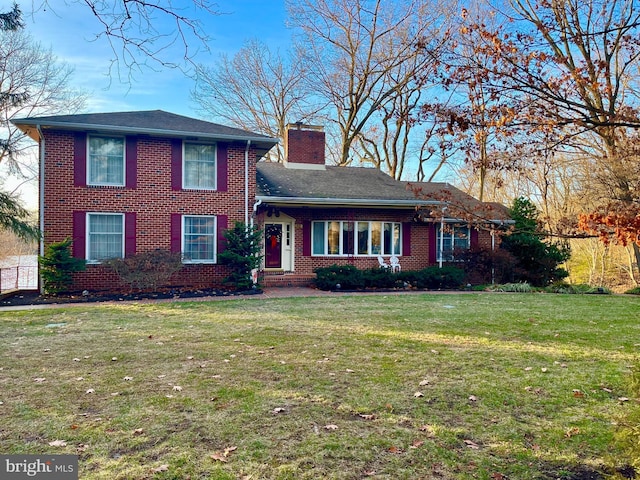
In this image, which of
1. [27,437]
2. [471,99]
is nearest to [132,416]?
[27,437]

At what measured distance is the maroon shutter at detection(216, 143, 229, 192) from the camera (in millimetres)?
14203

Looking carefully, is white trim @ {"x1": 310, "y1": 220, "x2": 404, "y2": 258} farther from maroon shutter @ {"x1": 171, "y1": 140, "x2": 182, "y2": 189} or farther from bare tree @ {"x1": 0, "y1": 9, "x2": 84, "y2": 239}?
bare tree @ {"x1": 0, "y1": 9, "x2": 84, "y2": 239}

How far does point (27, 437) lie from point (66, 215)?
37.0 feet

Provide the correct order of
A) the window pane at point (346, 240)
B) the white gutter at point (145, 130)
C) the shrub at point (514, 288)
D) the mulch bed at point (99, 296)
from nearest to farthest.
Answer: the mulch bed at point (99, 296)
the white gutter at point (145, 130)
the shrub at point (514, 288)
the window pane at point (346, 240)

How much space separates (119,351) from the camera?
5852mm

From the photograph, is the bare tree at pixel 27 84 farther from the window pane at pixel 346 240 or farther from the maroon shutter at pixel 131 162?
the window pane at pixel 346 240

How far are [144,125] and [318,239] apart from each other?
7060 mm

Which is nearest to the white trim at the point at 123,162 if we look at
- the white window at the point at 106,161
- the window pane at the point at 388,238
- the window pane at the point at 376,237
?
the white window at the point at 106,161

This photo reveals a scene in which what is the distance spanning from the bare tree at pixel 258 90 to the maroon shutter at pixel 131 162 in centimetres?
1244

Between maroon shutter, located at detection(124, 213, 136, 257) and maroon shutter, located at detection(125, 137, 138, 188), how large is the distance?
3.23 ft

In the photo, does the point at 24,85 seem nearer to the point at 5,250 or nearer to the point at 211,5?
the point at 5,250

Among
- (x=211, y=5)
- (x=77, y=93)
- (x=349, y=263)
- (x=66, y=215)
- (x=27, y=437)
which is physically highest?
(x=77, y=93)

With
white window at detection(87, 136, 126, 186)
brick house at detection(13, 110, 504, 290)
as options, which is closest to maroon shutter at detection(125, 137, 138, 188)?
brick house at detection(13, 110, 504, 290)

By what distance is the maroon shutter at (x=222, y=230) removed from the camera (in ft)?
46.5
